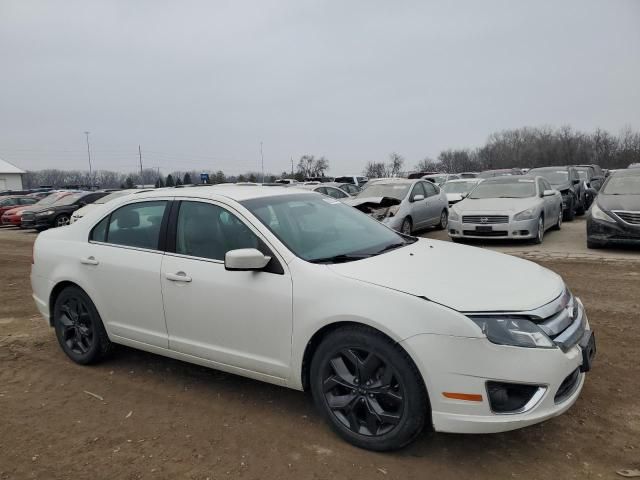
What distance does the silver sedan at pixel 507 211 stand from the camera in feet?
35.0

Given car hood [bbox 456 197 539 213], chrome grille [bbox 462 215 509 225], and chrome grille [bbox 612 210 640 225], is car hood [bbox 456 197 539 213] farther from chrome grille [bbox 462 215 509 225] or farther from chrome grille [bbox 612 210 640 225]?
chrome grille [bbox 612 210 640 225]

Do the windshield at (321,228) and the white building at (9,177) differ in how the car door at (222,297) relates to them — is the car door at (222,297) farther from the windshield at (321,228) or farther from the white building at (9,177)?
the white building at (9,177)

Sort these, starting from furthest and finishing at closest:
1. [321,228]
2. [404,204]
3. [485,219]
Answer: [404,204]
[485,219]
[321,228]

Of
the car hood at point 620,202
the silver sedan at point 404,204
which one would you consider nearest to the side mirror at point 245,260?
the silver sedan at point 404,204

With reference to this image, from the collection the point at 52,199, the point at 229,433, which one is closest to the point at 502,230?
the point at 229,433

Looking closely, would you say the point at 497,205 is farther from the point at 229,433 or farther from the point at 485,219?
the point at 229,433

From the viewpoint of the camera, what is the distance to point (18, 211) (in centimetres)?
2281

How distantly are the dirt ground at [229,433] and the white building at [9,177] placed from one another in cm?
7511

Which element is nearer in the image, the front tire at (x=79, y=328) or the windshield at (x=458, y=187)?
the front tire at (x=79, y=328)

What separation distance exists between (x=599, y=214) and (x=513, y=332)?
8.25 meters

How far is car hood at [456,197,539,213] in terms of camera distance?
10883mm

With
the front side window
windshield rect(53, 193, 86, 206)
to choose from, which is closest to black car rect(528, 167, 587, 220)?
the front side window

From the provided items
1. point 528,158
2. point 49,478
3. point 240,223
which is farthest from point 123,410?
point 528,158

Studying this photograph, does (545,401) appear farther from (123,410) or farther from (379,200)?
(379,200)
